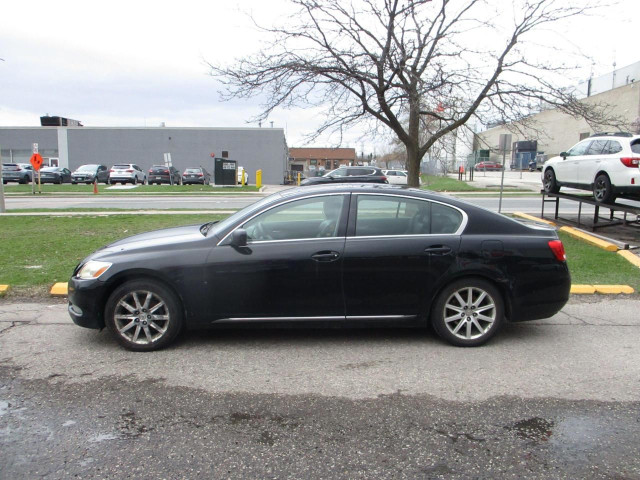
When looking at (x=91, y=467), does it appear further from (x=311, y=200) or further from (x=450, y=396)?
(x=311, y=200)

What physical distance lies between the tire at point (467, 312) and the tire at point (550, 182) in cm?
934

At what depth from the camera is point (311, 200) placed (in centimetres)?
491

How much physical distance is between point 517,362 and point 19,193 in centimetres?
3057

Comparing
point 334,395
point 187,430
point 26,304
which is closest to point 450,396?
point 334,395

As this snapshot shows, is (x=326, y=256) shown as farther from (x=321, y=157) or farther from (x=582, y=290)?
(x=321, y=157)

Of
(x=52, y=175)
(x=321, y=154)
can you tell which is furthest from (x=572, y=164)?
(x=321, y=154)

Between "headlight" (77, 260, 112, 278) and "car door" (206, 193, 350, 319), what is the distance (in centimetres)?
96

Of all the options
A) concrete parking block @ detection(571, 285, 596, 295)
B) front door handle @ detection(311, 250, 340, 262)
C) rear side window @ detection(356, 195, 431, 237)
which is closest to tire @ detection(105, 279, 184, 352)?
front door handle @ detection(311, 250, 340, 262)

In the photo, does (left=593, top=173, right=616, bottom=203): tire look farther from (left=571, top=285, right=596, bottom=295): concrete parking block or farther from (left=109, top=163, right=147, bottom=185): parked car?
(left=109, top=163, right=147, bottom=185): parked car

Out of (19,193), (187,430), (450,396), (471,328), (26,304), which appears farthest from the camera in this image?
(19,193)

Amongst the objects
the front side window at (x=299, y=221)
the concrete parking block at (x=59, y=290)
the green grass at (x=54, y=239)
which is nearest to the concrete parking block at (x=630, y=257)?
the front side window at (x=299, y=221)

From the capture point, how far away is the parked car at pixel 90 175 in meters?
38.8

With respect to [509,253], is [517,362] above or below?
below

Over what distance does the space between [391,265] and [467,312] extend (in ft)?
2.80
